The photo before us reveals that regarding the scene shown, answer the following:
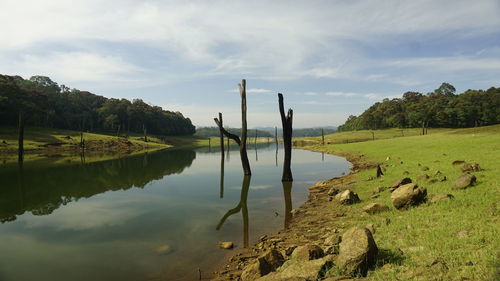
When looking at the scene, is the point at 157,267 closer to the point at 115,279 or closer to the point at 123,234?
the point at 115,279

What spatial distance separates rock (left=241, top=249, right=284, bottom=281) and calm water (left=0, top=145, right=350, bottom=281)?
1.78 metres

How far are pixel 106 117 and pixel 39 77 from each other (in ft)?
152

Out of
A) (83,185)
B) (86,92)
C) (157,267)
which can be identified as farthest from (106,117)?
(157,267)

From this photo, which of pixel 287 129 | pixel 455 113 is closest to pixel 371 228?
pixel 287 129

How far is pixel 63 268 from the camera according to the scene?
859cm

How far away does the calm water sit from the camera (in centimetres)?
860

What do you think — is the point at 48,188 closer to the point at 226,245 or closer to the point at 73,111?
the point at 226,245

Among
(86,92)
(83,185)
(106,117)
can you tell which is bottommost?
(83,185)

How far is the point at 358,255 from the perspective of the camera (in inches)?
239

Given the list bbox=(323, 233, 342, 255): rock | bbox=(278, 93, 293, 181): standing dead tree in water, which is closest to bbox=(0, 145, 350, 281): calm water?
bbox=(278, 93, 293, 181): standing dead tree in water

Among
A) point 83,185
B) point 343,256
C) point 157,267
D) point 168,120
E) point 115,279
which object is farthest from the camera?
point 168,120

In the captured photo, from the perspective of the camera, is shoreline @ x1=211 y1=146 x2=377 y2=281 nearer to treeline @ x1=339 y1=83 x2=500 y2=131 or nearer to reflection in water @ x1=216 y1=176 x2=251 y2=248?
reflection in water @ x1=216 y1=176 x2=251 y2=248

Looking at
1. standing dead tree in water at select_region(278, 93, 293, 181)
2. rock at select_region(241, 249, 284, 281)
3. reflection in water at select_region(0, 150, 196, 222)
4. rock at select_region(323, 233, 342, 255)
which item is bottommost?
reflection in water at select_region(0, 150, 196, 222)

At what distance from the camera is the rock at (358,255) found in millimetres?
6006
